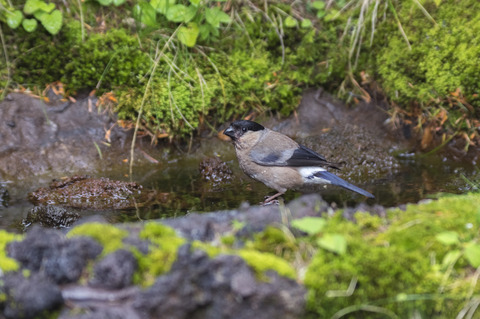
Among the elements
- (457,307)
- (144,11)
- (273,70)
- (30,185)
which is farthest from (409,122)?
(30,185)

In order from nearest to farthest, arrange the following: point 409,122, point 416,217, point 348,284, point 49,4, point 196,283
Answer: point 196,283 → point 348,284 → point 416,217 → point 49,4 → point 409,122

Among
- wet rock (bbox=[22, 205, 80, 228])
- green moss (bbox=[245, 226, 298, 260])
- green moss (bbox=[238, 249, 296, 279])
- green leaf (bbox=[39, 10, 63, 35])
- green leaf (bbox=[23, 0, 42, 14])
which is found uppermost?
green moss (bbox=[238, 249, 296, 279])

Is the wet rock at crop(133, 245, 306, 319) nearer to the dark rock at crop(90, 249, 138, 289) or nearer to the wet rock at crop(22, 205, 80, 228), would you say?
the dark rock at crop(90, 249, 138, 289)

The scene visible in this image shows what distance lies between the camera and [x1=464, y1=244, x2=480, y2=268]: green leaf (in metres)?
2.30

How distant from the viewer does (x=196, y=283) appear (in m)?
2.14

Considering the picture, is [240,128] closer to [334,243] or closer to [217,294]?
[334,243]

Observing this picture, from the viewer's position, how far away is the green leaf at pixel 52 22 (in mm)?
6012

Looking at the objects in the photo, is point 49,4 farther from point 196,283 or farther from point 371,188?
point 196,283

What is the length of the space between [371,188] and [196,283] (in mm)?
3534

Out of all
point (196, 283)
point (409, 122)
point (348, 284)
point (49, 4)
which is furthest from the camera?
point (409, 122)

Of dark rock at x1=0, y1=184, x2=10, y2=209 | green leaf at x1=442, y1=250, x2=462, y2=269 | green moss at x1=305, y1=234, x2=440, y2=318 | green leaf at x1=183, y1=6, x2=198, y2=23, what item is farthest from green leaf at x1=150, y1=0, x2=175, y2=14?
green leaf at x1=442, y1=250, x2=462, y2=269

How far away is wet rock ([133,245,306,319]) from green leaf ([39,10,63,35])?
194 inches

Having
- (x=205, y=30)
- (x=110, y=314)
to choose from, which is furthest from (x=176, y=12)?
(x=110, y=314)

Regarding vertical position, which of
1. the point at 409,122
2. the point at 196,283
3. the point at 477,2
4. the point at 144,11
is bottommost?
the point at 409,122
